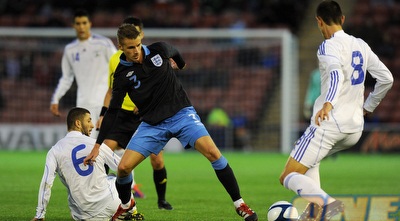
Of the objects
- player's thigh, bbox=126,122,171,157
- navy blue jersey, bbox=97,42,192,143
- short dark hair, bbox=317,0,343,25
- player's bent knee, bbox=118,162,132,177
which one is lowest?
player's bent knee, bbox=118,162,132,177

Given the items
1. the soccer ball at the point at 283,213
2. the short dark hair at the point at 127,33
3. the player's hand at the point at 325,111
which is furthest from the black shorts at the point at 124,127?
the player's hand at the point at 325,111

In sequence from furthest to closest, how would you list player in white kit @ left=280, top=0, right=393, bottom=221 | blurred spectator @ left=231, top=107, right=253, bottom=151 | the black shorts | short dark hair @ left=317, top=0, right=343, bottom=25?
blurred spectator @ left=231, top=107, right=253, bottom=151 → the black shorts → short dark hair @ left=317, top=0, right=343, bottom=25 → player in white kit @ left=280, top=0, right=393, bottom=221

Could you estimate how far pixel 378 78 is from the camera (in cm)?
705

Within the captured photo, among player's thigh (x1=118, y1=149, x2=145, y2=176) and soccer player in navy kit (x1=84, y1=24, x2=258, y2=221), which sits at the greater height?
soccer player in navy kit (x1=84, y1=24, x2=258, y2=221)

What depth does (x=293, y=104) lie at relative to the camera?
22.1m

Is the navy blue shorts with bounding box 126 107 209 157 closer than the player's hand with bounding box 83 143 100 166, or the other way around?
the player's hand with bounding box 83 143 100 166

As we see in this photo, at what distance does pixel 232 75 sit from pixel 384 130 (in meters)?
4.30

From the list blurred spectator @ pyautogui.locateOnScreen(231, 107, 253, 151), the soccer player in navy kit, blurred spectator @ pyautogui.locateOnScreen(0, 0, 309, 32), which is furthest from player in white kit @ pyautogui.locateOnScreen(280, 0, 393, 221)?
blurred spectator @ pyautogui.locateOnScreen(0, 0, 309, 32)

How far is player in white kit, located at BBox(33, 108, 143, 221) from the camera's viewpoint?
734 cm

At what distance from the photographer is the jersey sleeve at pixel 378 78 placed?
6.92 metres

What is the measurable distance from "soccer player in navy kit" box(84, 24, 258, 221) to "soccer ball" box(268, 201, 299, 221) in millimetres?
377

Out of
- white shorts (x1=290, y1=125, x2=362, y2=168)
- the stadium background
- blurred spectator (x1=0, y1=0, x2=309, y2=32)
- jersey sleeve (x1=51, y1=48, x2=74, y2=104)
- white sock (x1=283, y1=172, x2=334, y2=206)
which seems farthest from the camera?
blurred spectator (x1=0, y1=0, x2=309, y2=32)

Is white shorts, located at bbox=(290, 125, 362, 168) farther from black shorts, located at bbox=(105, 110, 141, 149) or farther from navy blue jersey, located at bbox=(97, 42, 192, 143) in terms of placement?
black shorts, located at bbox=(105, 110, 141, 149)

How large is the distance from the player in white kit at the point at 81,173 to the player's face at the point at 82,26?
10.2ft
